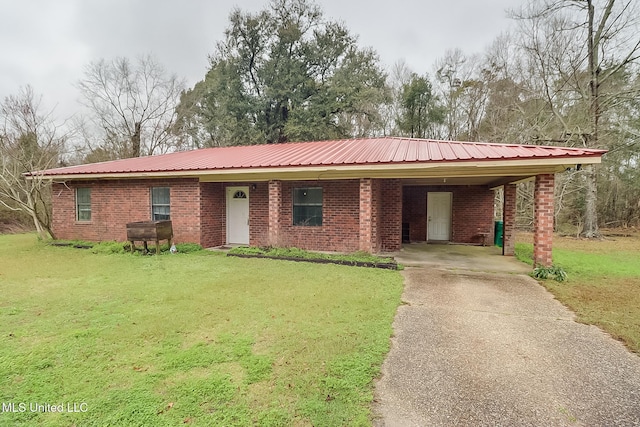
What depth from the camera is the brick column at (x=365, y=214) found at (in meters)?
8.54

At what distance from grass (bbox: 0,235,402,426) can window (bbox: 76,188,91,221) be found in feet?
18.3

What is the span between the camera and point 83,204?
38.5ft

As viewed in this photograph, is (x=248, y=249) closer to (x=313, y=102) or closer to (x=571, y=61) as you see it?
(x=313, y=102)

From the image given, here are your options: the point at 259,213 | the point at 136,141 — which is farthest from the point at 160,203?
the point at 136,141

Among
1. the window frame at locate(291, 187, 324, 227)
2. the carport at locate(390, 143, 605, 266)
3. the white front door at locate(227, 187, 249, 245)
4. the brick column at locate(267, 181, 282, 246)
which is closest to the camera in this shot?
the carport at locate(390, 143, 605, 266)

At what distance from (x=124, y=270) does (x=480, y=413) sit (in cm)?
762

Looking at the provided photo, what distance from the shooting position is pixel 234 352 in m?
3.34

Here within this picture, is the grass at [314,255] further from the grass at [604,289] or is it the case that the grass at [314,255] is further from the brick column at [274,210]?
the grass at [604,289]

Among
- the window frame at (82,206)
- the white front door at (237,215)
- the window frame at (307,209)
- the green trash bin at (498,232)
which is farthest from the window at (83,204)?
the green trash bin at (498,232)

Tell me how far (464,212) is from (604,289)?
6.72 metres

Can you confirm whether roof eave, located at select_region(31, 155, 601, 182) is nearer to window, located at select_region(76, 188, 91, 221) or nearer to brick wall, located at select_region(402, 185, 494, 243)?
window, located at select_region(76, 188, 91, 221)

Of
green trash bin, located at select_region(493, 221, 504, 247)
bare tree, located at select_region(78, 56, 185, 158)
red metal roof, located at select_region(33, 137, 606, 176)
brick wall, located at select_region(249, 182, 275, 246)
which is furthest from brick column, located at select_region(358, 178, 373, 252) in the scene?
bare tree, located at select_region(78, 56, 185, 158)

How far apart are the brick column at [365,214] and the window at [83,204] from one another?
32.6 ft

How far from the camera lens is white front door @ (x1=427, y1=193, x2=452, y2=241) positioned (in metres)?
12.9
